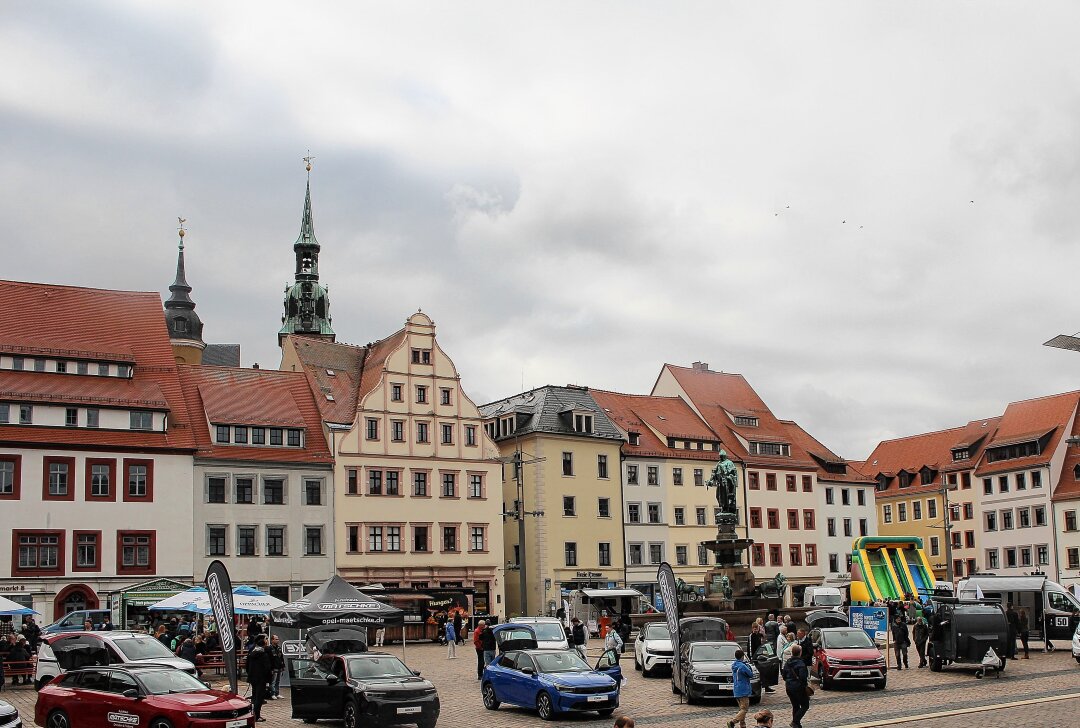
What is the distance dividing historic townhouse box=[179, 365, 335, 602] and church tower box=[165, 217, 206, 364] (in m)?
47.1

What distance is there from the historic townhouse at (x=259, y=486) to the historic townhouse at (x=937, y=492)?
46285 mm

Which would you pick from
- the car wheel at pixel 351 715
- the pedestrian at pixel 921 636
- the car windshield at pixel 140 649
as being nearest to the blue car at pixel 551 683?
the car wheel at pixel 351 715

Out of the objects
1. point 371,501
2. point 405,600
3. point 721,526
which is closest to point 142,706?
point 721,526

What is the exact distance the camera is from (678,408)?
82.9 meters

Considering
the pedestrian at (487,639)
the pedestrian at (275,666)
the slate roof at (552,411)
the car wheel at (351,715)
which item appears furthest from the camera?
the slate roof at (552,411)

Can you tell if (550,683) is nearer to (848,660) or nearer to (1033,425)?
(848,660)

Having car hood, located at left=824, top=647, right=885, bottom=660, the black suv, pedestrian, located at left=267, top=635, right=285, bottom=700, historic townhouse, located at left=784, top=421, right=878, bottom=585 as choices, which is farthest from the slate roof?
the black suv

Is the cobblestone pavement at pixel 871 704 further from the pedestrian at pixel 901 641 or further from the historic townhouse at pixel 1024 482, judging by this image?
the historic townhouse at pixel 1024 482

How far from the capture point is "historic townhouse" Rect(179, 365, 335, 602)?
58906mm

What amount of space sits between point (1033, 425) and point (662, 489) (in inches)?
1175

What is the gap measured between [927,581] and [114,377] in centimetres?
4091

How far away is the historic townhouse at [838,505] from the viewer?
85.2 meters

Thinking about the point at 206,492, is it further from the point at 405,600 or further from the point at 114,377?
the point at 405,600

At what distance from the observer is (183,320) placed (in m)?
113
